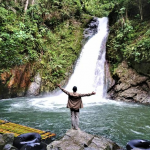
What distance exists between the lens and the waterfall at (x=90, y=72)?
14.5 meters

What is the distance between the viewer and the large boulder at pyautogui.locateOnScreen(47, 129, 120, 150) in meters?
4.67

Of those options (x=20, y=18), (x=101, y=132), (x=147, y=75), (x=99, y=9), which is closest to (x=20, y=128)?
(x=101, y=132)

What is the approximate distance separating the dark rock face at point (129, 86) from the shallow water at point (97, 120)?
2.05 meters

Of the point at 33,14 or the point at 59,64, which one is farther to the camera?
the point at 33,14

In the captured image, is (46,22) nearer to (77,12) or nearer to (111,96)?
(77,12)

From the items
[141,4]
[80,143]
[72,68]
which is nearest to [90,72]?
[72,68]

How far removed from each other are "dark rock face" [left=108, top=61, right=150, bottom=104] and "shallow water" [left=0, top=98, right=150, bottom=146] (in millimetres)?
2052

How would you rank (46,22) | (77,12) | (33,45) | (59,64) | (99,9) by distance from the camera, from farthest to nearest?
(99,9), (77,12), (46,22), (59,64), (33,45)

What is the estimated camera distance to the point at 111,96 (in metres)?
13.8

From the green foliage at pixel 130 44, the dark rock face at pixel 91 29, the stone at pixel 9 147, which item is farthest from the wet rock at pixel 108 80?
the stone at pixel 9 147

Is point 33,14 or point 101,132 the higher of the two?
point 33,14

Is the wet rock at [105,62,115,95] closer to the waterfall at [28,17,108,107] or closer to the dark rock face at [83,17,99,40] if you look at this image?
the waterfall at [28,17,108,107]

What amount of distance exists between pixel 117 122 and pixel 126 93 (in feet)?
17.6

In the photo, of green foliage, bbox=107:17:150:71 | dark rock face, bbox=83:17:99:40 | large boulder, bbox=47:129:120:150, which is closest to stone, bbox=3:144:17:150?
large boulder, bbox=47:129:120:150
